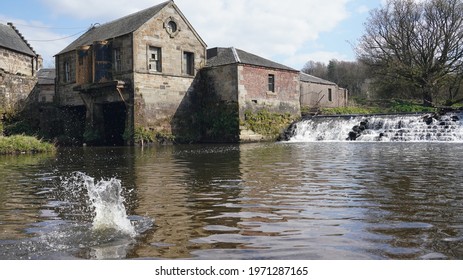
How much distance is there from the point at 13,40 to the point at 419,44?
33.0 metres

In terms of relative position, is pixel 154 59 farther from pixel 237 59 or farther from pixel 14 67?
pixel 14 67

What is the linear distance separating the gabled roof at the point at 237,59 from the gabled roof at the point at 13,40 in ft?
50.4

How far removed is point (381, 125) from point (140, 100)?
1409 cm

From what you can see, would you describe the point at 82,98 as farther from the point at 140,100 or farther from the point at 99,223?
the point at 99,223

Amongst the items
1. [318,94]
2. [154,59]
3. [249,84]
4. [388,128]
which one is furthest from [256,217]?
[318,94]


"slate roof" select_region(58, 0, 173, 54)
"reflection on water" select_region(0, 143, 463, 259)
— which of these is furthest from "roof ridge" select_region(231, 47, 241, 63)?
"reflection on water" select_region(0, 143, 463, 259)

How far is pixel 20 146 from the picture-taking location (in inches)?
758

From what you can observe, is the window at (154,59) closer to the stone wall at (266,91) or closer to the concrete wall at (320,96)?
the stone wall at (266,91)

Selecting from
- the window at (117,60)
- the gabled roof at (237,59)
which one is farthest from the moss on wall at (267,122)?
the window at (117,60)

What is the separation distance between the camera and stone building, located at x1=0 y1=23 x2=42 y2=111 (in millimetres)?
30328

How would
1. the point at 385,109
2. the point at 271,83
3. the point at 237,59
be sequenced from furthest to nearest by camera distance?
the point at 385,109 < the point at 271,83 < the point at 237,59

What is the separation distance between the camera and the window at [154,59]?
27594 millimetres

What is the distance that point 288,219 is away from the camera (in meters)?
5.09
